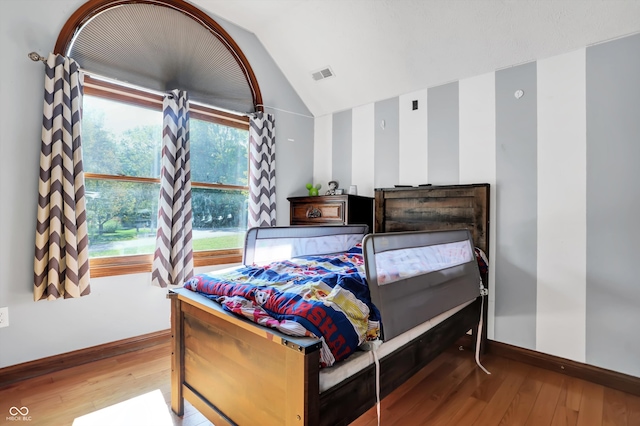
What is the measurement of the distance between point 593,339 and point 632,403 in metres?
0.36

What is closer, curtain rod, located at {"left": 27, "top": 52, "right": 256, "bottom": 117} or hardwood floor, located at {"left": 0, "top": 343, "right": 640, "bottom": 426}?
hardwood floor, located at {"left": 0, "top": 343, "right": 640, "bottom": 426}

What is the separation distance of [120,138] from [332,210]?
1906mm

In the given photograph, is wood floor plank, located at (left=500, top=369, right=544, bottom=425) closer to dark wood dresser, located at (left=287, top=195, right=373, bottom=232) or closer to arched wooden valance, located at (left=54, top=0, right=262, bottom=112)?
dark wood dresser, located at (left=287, top=195, right=373, bottom=232)

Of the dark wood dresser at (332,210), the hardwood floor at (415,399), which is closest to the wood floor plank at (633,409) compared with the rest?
the hardwood floor at (415,399)

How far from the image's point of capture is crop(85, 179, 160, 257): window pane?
227 cm

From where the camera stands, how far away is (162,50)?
2514 mm

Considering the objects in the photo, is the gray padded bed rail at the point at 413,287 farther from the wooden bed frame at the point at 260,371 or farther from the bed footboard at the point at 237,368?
the bed footboard at the point at 237,368

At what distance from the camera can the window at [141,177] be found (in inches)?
89.6

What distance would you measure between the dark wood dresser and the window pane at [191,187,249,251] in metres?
0.57

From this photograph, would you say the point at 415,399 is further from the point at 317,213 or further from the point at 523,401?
the point at 317,213

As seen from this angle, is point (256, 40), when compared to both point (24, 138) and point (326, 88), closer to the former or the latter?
point (326, 88)

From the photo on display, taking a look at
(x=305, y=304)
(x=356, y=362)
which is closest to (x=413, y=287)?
(x=356, y=362)

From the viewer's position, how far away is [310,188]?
3.41 m

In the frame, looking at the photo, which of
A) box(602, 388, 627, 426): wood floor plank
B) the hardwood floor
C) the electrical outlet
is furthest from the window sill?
box(602, 388, 627, 426): wood floor plank
